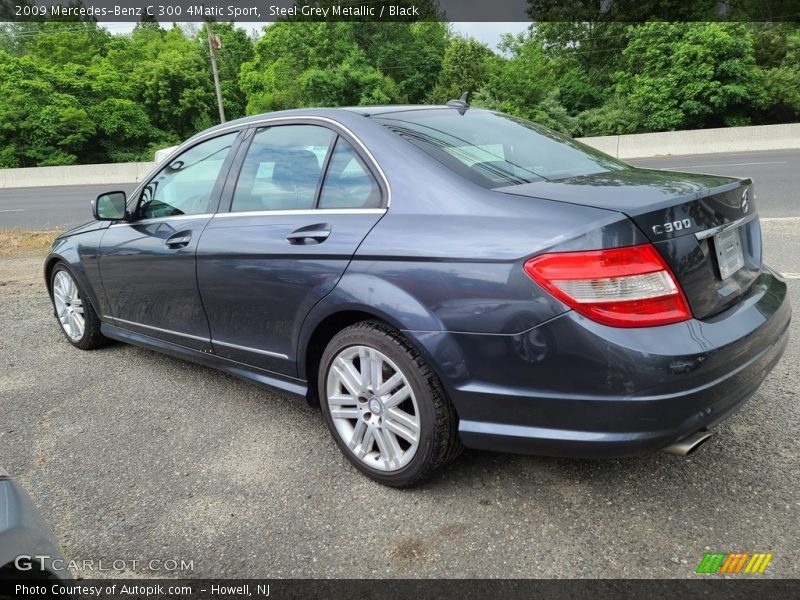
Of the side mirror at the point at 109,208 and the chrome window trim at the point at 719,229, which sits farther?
the side mirror at the point at 109,208

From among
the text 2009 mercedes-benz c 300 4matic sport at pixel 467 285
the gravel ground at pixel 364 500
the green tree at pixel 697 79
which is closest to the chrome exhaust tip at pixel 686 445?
the text 2009 mercedes-benz c 300 4matic sport at pixel 467 285

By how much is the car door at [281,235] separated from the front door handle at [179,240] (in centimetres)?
14

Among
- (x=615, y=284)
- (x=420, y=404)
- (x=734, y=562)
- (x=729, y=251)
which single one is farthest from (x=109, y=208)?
(x=734, y=562)

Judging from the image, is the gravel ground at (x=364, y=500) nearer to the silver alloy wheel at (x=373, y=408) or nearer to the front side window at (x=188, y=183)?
the silver alloy wheel at (x=373, y=408)

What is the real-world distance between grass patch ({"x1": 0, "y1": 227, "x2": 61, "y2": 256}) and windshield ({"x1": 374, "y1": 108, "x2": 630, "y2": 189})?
7752 mm

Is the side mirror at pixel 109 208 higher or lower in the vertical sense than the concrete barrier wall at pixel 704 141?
lower

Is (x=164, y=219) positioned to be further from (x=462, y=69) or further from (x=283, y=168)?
(x=462, y=69)

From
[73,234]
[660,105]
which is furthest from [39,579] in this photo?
[660,105]

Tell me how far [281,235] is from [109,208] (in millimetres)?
1782

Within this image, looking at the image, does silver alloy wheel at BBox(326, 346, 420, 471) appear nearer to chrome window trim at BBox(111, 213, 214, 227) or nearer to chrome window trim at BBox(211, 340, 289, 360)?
chrome window trim at BBox(211, 340, 289, 360)

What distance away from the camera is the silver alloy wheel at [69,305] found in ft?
14.8

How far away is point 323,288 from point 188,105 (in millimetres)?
41605

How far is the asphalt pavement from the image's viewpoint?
9.04 metres

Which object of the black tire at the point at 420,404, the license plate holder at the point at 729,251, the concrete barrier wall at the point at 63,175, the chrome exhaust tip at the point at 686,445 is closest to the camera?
the chrome exhaust tip at the point at 686,445
